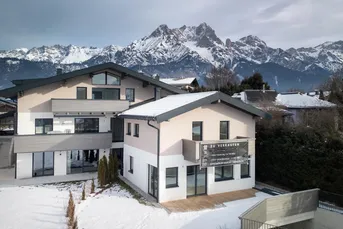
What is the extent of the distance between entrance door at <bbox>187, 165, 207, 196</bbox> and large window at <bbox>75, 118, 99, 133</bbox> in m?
9.18

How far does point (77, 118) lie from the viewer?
20.8 m

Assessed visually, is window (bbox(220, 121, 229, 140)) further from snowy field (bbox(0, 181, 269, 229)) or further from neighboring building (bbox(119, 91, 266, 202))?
snowy field (bbox(0, 181, 269, 229))

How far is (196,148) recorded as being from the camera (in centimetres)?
1413

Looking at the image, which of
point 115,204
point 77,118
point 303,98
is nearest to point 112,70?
point 77,118

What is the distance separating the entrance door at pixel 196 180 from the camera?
15344 millimetres

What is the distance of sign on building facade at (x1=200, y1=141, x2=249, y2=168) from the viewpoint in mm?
14528

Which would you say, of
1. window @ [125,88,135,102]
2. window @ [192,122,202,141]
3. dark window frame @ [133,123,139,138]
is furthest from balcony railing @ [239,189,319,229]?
window @ [125,88,135,102]

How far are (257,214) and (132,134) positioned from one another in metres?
9.48

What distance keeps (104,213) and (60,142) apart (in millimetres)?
8546

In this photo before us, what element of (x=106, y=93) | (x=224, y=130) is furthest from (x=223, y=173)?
(x=106, y=93)

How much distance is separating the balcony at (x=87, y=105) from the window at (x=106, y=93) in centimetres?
108

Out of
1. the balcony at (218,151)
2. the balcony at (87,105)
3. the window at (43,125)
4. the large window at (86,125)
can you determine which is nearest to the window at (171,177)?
the balcony at (218,151)

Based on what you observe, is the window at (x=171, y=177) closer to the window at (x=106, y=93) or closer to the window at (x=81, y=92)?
the window at (x=106, y=93)

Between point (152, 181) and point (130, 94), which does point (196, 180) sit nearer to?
point (152, 181)
